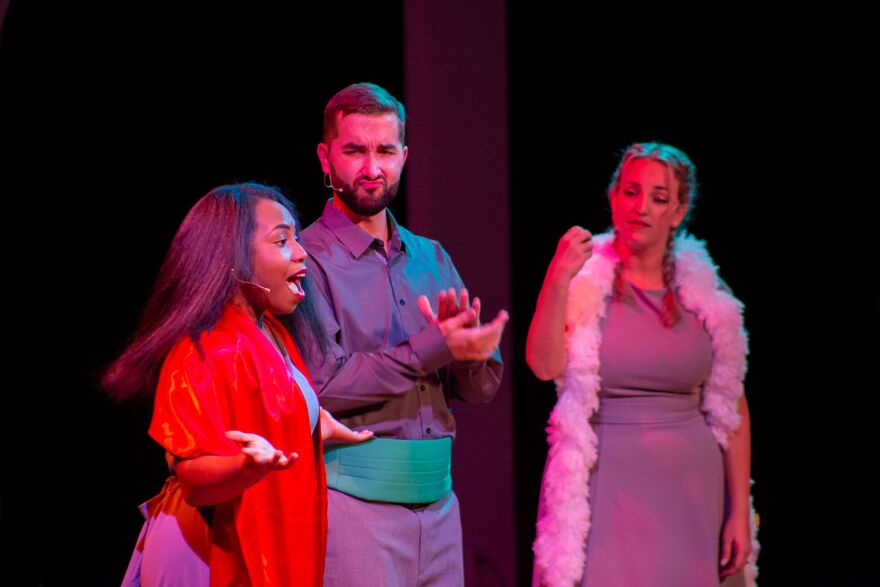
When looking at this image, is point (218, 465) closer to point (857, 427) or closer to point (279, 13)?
point (279, 13)

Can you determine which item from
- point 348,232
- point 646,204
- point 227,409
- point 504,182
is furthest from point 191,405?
point 504,182

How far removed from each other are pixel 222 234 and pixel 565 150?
201 cm

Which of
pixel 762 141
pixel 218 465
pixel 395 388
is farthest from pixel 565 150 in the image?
pixel 218 465

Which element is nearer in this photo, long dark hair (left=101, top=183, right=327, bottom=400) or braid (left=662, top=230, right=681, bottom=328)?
long dark hair (left=101, top=183, right=327, bottom=400)

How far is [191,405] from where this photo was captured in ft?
5.28

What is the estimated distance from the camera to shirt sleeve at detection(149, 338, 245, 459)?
158 centimetres

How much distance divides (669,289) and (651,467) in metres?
0.48

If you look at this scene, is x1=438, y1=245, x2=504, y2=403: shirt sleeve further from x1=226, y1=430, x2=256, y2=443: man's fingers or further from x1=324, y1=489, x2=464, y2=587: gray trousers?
x1=226, y1=430, x2=256, y2=443: man's fingers

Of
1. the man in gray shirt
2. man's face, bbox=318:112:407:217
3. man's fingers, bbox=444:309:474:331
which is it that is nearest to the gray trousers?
the man in gray shirt

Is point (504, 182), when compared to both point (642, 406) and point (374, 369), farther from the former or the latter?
point (374, 369)

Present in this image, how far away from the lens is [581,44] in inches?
141

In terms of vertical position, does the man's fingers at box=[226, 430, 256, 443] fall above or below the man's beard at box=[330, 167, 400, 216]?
below

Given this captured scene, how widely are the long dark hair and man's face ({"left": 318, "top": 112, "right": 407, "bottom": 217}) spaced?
0.37 meters

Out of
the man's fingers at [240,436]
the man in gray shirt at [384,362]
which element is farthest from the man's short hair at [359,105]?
the man's fingers at [240,436]
